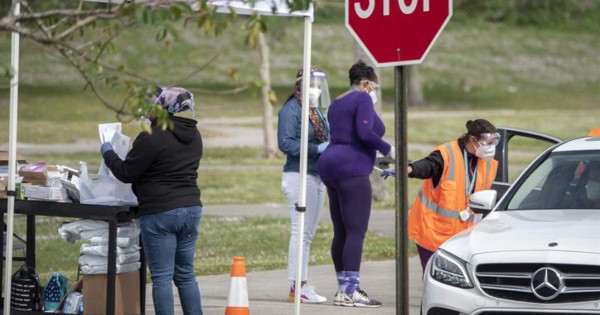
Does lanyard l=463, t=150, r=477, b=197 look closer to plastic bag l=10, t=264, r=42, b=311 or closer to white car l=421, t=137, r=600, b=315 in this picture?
white car l=421, t=137, r=600, b=315

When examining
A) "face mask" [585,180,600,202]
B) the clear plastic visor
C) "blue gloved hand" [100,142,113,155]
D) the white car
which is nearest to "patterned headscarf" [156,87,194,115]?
"blue gloved hand" [100,142,113,155]

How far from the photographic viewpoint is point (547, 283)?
778cm

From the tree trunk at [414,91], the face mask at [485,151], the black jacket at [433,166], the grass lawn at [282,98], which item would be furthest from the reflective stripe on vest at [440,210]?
the tree trunk at [414,91]

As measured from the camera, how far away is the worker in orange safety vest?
32.8ft

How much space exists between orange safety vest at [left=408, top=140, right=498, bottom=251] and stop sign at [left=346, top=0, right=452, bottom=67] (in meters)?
2.52

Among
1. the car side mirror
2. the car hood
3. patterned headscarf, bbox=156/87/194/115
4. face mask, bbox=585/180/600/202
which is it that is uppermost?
patterned headscarf, bbox=156/87/194/115

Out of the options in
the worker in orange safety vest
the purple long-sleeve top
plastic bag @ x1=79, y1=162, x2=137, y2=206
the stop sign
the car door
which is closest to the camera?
the stop sign

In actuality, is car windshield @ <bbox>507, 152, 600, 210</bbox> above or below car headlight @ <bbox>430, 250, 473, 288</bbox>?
above

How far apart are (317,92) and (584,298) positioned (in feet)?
12.0

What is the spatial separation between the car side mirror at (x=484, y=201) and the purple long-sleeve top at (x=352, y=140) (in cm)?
137

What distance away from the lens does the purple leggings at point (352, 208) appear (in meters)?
10.4

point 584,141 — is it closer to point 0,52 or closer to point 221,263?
point 221,263

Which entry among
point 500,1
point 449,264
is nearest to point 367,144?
point 449,264

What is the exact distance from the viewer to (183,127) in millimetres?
8773
